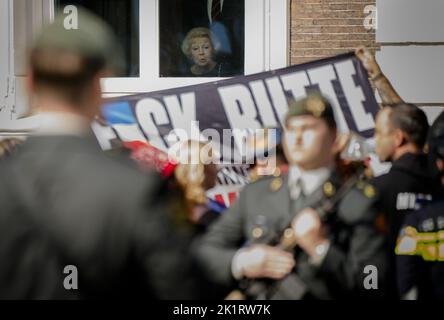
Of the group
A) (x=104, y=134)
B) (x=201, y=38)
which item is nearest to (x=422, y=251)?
(x=104, y=134)

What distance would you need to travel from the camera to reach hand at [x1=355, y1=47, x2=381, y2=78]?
12.2 ft

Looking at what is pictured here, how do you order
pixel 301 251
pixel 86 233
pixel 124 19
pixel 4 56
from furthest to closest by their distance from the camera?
pixel 124 19, pixel 4 56, pixel 301 251, pixel 86 233

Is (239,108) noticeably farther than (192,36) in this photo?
No

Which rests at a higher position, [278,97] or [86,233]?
[278,97]

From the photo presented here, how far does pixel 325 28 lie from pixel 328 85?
736 millimetres

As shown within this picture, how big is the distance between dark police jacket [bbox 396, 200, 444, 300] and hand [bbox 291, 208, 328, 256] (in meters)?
0.45

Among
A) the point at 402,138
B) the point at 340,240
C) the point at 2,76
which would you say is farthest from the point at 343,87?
the point at 2,76


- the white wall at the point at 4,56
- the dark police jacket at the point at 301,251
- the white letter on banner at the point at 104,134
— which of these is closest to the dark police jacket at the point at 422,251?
the dark police jacket at the point at 301,251

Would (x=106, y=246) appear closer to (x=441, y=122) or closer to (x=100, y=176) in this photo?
(x=100, y=176)

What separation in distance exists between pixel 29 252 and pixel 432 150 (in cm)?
235

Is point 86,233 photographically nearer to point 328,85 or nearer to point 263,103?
point 263,103

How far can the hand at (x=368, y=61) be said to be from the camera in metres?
3.71

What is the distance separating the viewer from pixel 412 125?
3.60 metres

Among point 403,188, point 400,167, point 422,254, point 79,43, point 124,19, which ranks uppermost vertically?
point 124,19
